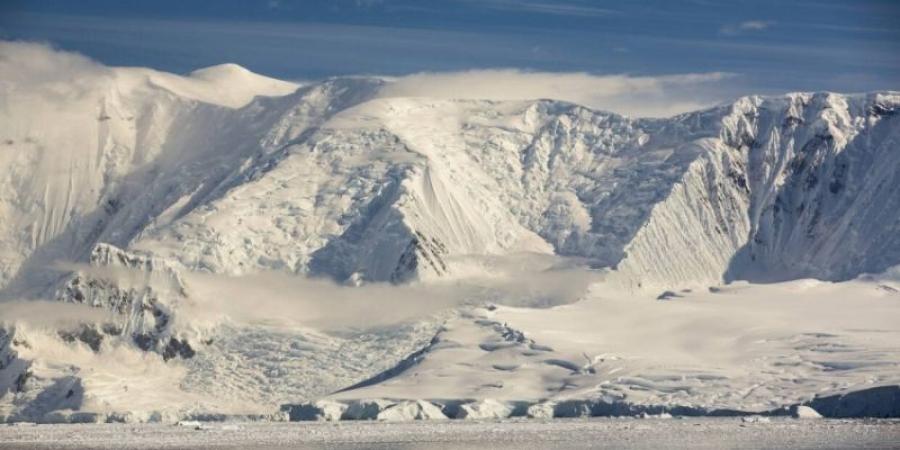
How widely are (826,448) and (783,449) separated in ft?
13.5

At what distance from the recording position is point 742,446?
19925cm

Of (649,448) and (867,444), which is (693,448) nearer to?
(649,448)

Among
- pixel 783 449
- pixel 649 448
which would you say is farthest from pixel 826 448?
pixel 649 448

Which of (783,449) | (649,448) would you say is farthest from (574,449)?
(783,449)

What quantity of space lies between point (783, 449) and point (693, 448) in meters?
8.83

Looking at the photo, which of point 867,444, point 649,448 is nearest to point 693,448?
point 649,448

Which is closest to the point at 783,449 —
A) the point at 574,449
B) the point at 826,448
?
the point at 826,448

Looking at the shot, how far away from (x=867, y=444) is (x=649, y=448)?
21.2 metres

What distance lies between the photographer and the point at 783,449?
195 meters

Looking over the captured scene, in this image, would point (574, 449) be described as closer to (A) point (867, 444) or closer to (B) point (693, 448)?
(B) point (693, 448)

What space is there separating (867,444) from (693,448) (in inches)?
665

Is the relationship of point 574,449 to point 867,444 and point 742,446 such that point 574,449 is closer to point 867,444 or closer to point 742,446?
point 742,446

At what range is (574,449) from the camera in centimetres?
19975

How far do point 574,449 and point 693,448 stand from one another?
1173cm
